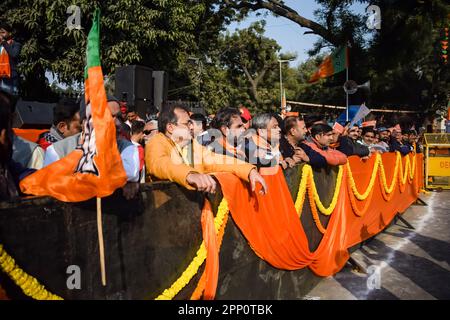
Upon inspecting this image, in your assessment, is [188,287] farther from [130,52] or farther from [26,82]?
[26,82]

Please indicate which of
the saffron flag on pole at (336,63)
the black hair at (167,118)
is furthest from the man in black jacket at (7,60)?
the saffron flag on pole at (336,63)

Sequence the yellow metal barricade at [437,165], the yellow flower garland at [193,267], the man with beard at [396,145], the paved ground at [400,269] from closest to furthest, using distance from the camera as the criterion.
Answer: the yellow flower garland at [193,267] < the paved ground at [400,269] < the man with beard at [396,145] < the yellow metal barricade at [437,165]

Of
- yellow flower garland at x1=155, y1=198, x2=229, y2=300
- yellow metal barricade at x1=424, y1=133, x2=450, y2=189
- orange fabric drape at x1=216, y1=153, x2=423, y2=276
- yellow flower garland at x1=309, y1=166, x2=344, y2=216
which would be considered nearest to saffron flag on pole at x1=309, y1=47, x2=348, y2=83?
yellow metal barricade at x1=424, y1=133, x2=450, y2=189

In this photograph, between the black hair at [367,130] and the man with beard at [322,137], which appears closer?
the man with beard at [322,137]

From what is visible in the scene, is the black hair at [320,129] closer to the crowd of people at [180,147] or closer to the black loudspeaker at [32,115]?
the crowd of people at [180,147]

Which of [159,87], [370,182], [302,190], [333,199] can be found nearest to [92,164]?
[302,190]

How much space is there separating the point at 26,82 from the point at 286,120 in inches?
586

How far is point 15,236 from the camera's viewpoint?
6.04 ft

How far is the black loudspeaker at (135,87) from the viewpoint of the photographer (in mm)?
7664

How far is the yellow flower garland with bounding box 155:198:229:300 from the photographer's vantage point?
2650mm

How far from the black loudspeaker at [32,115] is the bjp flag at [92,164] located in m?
4.89

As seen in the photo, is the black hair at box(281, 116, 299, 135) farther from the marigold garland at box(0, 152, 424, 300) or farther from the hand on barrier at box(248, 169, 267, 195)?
the hand on barrier at box(248, 169, 267, 195)

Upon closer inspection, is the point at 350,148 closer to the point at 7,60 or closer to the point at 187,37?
the point at 7,60

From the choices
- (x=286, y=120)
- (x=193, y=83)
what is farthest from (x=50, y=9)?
(x=286, y=120)
